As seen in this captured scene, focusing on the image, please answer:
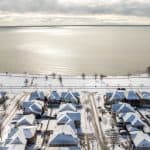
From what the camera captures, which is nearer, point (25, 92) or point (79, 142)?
point (79, 142)

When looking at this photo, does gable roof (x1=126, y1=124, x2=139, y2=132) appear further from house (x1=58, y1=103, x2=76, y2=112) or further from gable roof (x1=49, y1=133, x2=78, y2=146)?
house (x1=58, y1=103, x2=76, y2=112)


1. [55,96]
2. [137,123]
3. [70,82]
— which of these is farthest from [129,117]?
[70,82]

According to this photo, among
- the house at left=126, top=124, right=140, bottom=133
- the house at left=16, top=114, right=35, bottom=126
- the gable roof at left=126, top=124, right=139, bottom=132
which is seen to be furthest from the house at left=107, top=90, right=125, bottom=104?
the house at left=16, top=114, right=35, bottom=126

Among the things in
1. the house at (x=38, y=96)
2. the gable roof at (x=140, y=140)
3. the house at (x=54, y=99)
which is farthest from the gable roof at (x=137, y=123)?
the house at (x=38, y=96)

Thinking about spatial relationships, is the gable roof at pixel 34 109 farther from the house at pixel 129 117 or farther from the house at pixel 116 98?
the house at pixel 129 117

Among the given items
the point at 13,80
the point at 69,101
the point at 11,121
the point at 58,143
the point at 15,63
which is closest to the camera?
the point at 58,143

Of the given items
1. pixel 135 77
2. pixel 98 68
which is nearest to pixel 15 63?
pixel 98 68

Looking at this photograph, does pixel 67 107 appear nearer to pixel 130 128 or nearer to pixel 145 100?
pixel 130 128

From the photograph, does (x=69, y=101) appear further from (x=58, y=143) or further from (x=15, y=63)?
(x=15, y=63)

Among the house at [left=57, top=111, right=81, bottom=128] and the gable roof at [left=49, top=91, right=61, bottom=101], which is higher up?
the gable roof at [left=49, top=91, right=61, bottom=101]
